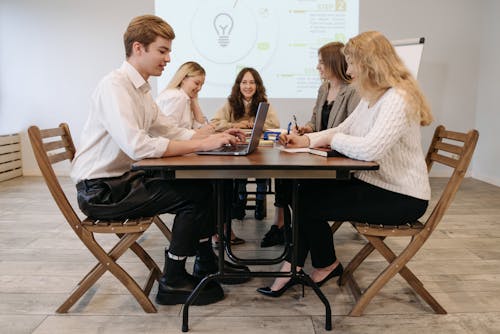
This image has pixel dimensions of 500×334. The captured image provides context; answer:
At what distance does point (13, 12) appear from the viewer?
4.57 meters

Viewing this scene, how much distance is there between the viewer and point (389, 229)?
1.63 meters

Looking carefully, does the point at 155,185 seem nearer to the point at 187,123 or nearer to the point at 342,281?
the point at 342,281

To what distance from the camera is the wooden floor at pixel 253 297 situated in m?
1.61

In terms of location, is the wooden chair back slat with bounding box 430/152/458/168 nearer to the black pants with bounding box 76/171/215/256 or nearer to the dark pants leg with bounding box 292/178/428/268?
the dark pants leg with bounding box 292/178/428/268

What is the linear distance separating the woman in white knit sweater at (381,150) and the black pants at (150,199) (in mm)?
452

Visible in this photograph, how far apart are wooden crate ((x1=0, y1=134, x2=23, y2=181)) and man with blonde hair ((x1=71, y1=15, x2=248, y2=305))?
3402 millimetres

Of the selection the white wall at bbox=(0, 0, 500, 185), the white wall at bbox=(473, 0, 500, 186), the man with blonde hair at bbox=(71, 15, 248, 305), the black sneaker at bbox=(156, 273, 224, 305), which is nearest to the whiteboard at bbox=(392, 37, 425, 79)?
the white wall at bbox=(0, 0, 500, 185)

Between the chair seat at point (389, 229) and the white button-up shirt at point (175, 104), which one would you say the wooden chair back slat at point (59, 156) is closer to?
the white button-up shirt at point (175, 104)

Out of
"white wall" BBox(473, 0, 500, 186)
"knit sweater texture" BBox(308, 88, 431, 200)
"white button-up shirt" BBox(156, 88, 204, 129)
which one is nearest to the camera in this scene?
"knit sweater texture" BBox(308, 88, 431, 200)

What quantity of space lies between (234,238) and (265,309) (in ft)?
2.93

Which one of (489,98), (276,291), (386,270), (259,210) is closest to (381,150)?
(386,270)

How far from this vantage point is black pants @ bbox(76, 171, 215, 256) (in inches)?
63.8

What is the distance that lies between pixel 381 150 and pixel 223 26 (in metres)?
3.48

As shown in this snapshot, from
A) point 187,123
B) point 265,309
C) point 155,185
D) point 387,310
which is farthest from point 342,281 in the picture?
point 187,123
